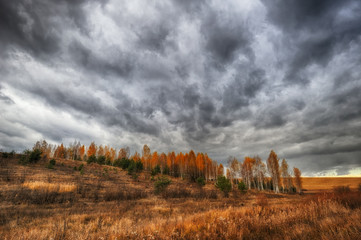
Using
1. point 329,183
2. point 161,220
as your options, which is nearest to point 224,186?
point 161,220

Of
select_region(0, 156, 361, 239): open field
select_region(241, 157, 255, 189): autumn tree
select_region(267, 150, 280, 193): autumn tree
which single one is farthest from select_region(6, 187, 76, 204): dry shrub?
select_region(267, 150, 280, 193): autumn tree

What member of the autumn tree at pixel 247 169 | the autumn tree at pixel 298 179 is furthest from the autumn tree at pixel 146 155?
the autumn tree at pixel 298 179

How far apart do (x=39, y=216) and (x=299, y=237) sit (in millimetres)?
12632

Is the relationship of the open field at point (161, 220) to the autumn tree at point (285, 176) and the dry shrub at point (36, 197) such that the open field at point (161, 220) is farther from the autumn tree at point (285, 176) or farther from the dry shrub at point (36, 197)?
the autumn tree at point (285, 176)

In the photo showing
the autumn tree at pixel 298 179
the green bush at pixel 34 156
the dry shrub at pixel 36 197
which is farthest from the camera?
the autumn tree at pixel 298 179

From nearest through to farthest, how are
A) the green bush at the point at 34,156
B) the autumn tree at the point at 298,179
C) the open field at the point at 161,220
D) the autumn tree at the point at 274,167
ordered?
the open field at the point at 161,220 < the green bush at the point at 34,156 < the autumn tree at the point at 274,167 < the autumn tree at the point at 298,179

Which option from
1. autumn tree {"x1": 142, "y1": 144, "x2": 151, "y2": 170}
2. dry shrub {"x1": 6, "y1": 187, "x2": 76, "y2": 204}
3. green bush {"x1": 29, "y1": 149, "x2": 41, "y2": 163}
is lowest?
dry shrub {"x1": 6, "y1": 187, "x2": 76, "y2": 204}

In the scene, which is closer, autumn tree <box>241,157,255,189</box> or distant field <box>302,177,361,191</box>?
autumn tree <box>241,157,255,189</box>

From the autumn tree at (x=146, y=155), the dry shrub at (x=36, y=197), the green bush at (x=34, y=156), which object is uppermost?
the autumn tree at (x=146, y=155)

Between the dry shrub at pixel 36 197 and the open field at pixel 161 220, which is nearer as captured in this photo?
the open field at pixel 161 220

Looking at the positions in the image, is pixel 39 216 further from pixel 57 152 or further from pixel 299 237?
pixel 57 152

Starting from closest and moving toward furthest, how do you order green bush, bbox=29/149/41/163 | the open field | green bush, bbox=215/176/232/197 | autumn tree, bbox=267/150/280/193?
the open field → green bush, bbox=215/176/232/197 → green bush, bbox=29/149/41/163 → autumn tree, bbox=267/150/280/193

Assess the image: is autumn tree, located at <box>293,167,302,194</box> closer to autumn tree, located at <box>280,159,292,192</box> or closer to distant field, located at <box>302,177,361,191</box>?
autumn tree, located at <box>280,159,292,192</box>

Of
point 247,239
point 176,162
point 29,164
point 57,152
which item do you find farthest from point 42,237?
point 57,152
